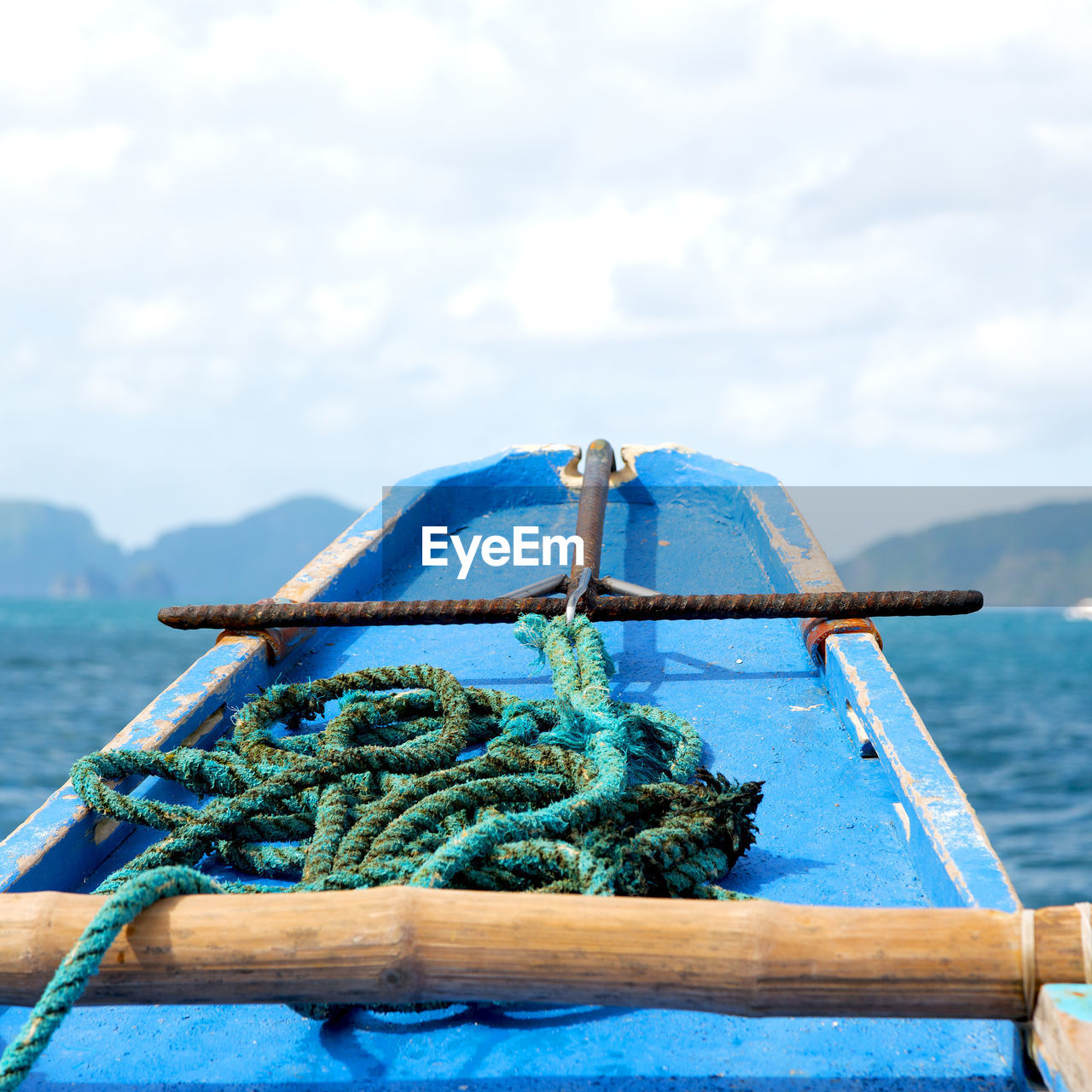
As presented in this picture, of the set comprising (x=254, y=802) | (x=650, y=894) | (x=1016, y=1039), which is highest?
(x=254, y=802)

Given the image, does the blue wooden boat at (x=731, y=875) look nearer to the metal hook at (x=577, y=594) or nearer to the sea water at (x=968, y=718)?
the metal hook at (x=577, y=594)

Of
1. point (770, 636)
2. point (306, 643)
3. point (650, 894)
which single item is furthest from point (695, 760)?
point (306, 643)

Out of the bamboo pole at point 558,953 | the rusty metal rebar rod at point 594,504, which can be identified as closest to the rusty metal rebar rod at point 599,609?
the rusty metal rebar rod at point 594,504

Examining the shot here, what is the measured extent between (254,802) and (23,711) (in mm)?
25341

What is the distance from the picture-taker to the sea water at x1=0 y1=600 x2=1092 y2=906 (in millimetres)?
13055

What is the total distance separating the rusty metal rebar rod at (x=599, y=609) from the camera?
2.17m

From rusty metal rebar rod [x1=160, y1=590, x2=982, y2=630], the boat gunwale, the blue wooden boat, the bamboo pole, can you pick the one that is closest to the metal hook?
rusty metal rebar rod [x1=160, y1=590, x2=982, y2=630]

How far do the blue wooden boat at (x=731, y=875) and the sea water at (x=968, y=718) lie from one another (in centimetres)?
237

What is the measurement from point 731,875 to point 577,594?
0.92m

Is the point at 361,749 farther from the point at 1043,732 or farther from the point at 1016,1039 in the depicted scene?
the point at 1043,732

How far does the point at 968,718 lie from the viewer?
22.2 meters

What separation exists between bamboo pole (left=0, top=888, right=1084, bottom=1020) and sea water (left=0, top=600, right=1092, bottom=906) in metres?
3.54

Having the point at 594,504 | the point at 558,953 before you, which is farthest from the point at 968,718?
the point at 558,953

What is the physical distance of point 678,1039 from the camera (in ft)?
3.90
